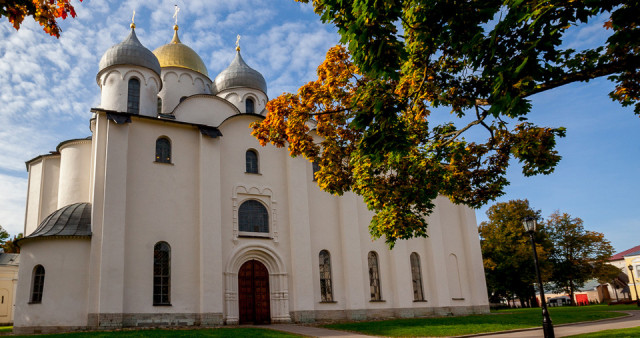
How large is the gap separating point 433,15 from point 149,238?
50.9 feet

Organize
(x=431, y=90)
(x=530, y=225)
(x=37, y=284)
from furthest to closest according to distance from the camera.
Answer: (x=37, y=284)
(x=530, y=225)
(x=431, y=90)

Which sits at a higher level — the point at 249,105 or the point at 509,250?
the point at 249,105

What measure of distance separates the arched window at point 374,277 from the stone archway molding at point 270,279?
4.98m

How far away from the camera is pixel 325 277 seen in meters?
22.7

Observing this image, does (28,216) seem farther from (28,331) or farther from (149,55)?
(149,55)

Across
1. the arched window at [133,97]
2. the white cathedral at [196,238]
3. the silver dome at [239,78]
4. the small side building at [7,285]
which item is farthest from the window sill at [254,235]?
the small side building at [7,285]

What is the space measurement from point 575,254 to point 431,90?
4044cm

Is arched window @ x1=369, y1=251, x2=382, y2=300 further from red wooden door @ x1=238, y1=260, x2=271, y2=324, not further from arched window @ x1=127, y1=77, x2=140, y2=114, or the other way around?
arched window @ x1=127, y1=77, x2=140, y2=114

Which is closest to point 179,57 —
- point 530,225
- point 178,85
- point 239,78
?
point 178,85

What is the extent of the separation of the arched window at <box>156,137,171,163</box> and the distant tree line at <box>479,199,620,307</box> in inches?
1095

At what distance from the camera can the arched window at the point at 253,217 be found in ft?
70.5

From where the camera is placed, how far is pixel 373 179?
1177 cm

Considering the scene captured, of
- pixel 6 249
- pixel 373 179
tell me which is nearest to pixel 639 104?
pixel 373 179

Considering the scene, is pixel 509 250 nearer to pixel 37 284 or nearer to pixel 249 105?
pixel 249 105
